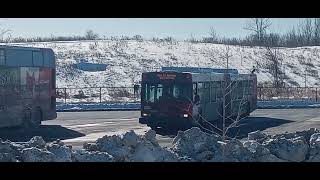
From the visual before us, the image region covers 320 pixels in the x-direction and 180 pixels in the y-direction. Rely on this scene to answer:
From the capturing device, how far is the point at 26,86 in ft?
84.4

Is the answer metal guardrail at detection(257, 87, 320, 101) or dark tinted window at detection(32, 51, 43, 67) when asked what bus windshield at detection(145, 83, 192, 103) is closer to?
dark tinted window at detection(32, 51, 43, 67)

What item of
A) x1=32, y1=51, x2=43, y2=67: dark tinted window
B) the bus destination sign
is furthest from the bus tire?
the bus destination sign

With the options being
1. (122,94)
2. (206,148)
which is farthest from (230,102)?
(122,94)

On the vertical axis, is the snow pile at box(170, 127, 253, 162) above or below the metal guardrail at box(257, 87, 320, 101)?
above

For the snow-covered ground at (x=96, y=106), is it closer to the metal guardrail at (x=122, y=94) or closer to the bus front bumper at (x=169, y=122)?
the metal guardrail at (x=122, y=94)

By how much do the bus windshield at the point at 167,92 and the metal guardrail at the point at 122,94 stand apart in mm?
24436

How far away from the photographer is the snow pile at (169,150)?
902 centimetres

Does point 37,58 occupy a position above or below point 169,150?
above

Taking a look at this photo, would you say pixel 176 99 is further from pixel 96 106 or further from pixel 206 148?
pixel 96 106

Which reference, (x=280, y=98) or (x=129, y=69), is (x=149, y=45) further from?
(x=280, y=98)

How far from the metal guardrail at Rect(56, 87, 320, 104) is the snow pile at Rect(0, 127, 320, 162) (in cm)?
3958

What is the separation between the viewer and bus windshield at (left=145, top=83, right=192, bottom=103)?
84.0 ft

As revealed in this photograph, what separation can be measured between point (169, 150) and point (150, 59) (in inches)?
2705

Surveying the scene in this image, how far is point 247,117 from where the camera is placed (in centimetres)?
3569
